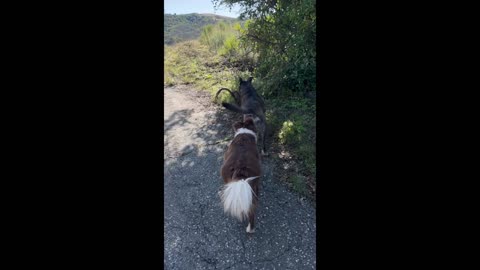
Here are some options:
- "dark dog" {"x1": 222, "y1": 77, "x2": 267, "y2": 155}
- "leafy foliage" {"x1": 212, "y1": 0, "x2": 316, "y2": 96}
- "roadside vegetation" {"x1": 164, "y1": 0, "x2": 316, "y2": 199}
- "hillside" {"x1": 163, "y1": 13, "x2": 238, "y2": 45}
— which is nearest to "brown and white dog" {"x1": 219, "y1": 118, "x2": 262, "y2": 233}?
"dark dog" {"x1": 222, "y1": 77, "x2": 267, "y2": 155}

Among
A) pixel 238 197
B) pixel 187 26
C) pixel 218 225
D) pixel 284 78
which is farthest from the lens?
pixel 187 26

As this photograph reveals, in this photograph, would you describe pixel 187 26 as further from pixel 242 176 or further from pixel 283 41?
pixel 242 176

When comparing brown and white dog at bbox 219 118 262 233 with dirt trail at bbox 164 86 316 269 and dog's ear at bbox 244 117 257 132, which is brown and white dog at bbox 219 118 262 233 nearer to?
dog's ear at bbox 244 117 257 132

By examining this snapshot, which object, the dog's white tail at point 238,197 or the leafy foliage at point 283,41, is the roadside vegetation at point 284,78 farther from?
the dog's white tail at point 238,197

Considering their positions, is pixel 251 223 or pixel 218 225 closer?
pixel 251 223

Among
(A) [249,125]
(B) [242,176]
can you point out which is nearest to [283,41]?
(A) [249,125]

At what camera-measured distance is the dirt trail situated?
254cm

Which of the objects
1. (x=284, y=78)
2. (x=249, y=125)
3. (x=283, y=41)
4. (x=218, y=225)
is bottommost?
(x=218, y=225)

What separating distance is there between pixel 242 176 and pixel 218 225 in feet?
2.54

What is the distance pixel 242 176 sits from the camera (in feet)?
8.23
